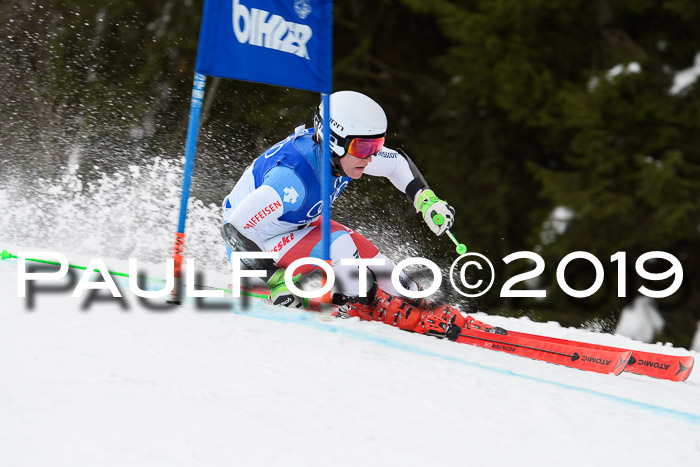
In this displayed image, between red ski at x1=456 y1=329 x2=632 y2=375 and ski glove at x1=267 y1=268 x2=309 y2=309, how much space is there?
92cm

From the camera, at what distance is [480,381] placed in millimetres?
3000

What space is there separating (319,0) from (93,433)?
8.40 feet

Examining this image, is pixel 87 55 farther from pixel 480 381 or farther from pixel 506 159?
pixel 480 381

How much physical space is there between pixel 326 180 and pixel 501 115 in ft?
31.4

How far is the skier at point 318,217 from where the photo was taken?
13.3 feet

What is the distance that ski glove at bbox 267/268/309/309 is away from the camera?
13.2 ft

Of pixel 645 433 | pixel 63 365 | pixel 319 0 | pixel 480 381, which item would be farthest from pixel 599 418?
pixel 319 0

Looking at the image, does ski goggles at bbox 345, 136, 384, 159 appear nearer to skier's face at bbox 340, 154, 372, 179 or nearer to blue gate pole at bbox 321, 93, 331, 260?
skier's face at bbox 340, 154, 372, 179

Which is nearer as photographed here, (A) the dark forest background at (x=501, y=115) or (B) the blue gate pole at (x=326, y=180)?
(B) the blue gate pole at (x=326, y=180)

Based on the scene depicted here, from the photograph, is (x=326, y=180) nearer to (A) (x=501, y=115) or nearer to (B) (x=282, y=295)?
(B) (x=282, y=295)

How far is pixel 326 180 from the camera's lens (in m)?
3.96

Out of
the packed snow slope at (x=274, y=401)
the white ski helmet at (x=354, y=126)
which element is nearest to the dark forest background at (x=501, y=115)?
the white ski helmet at (x=354, y=126)

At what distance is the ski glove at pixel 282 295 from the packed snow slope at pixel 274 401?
45 cm

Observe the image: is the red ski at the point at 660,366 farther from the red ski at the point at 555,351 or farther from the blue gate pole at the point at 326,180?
the blue gate pole at the point at 326,180
